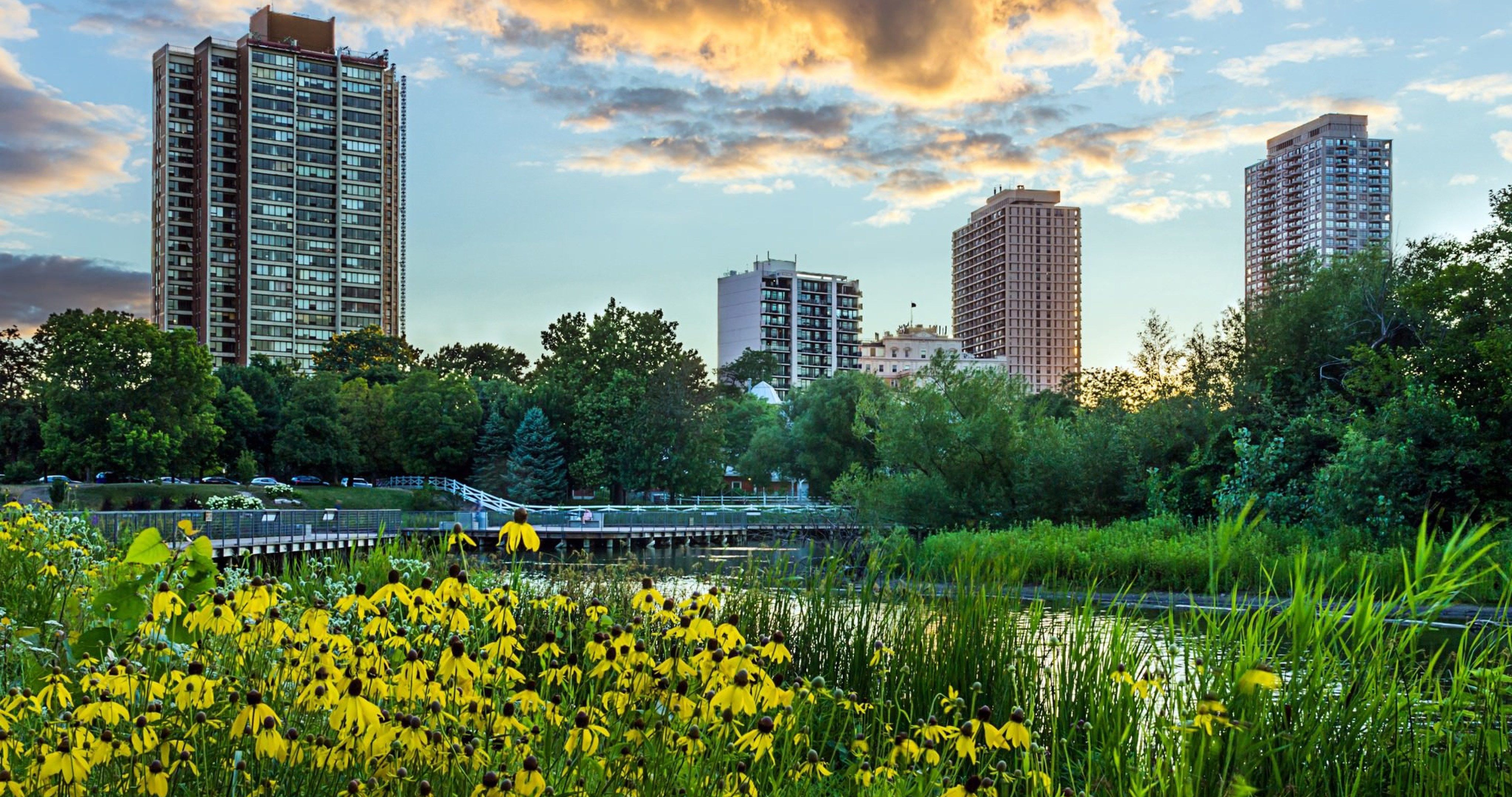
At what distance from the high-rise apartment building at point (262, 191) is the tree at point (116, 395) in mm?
55329

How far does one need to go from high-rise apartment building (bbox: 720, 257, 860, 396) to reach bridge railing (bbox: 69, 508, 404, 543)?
9740cm

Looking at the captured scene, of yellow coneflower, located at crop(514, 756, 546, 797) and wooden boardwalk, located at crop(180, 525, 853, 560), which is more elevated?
yellow coneflower, located at crop(514, 756, 546, 797)

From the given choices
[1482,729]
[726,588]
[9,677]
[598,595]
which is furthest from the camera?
[598,595]

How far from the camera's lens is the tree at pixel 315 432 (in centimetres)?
5469

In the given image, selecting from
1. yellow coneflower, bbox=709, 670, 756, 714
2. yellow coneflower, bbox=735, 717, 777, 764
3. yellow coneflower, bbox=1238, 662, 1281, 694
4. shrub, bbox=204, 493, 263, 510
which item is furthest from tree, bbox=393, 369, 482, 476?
yellow coneflower, bbox=1238, 662, 1281, 694

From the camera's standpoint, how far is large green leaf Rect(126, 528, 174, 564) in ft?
12.3

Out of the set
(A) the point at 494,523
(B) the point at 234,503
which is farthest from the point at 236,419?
(A) the point at 494,523

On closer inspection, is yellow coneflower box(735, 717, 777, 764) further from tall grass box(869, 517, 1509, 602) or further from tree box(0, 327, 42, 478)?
tree box(0, 327, 42, 478)

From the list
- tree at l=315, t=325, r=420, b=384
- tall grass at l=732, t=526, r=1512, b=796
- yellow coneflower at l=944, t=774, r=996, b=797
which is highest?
tree at l=315, t=325, r=420, b=384

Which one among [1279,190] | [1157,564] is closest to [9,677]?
[1157,564]

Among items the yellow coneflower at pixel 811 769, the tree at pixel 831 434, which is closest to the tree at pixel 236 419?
the tree at pixel 831 434

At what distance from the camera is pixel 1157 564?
18.4 meters

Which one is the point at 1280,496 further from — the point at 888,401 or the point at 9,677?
the point at 9,677

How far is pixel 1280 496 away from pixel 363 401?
44995 mm
